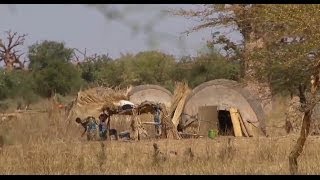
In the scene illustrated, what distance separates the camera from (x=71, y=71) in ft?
117

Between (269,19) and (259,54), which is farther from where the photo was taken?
(259,54)

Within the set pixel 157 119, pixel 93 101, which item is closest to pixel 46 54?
pixel 93 101

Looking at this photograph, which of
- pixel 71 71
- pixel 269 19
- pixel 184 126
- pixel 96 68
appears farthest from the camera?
pixel 96 68

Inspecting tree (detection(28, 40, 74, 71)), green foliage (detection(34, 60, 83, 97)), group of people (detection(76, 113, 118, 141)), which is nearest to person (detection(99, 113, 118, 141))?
group of people (detection(76, 113, 118, 141))

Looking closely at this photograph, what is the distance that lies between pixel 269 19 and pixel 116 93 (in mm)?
14782

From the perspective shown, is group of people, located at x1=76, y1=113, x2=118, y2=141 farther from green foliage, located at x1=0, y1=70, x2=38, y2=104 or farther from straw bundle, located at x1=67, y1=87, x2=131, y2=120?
green foliage, located at x1=0, y1=70, x2=38, y2=104

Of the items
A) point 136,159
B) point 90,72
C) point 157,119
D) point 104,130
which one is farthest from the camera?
point 90,72

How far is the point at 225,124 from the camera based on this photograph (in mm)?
22141

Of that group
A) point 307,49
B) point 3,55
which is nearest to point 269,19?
point 307,49

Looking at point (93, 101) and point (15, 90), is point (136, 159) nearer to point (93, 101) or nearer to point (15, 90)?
point (93, 101)

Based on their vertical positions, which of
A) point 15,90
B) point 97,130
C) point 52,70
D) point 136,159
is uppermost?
point 52,70

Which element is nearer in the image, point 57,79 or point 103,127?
point 103,127

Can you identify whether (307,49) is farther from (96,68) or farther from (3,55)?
(96,68)

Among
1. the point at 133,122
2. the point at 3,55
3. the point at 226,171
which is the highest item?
the point at 3,55
